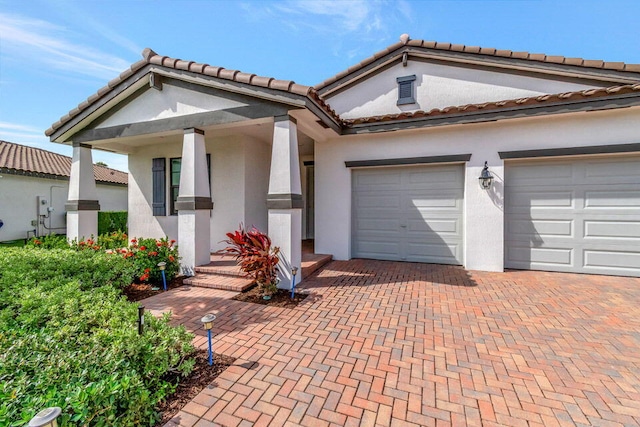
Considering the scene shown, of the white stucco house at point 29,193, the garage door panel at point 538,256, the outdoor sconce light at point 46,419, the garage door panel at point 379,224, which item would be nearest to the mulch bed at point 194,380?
the outdoor sconce light at point 46,419

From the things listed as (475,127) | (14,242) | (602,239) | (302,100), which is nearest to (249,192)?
(302,100)

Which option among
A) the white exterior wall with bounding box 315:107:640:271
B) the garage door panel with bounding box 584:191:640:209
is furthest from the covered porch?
the garage door panel with bounding box 584:191:640:209

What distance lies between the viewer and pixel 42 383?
1.86m

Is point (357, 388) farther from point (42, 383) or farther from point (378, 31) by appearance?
point (378, 31)

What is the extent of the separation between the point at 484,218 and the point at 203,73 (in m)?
7.49

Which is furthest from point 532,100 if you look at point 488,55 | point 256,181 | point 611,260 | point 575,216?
point 256,181

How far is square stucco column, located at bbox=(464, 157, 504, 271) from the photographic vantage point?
656cm

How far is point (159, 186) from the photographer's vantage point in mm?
8992

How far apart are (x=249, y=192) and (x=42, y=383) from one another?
6722mm

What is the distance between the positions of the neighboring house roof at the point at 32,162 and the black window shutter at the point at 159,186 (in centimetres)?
682

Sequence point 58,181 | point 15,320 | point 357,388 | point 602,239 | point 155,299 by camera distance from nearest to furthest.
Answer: point 357,388, point 15,320, point 155,299, point 602,239, point 58,181

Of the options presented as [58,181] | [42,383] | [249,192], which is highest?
[58,181]

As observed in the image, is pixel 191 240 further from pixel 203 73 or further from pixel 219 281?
pixel 203 73

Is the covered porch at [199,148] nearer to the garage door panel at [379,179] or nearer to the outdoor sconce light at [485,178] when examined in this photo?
the garage door panel at [379,179]
